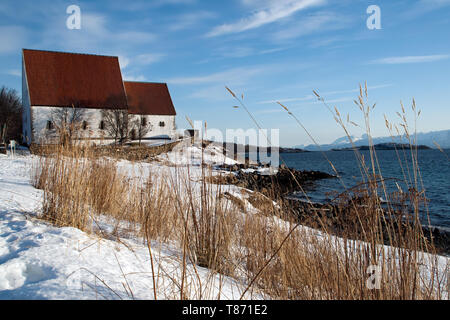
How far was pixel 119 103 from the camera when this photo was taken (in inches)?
1166

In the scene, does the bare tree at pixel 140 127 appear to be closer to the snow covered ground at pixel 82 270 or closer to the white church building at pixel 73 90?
the white church building at pixel 73 90

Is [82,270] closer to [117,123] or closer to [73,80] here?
[117,123]

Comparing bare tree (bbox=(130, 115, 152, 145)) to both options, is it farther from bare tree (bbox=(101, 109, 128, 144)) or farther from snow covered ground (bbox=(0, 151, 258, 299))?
snow covered ground (bbox=(0, 151, 258, 299))

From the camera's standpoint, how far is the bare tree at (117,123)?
27656 millimetres

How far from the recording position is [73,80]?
29.1 meters

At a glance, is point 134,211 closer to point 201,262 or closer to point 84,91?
point 201,262

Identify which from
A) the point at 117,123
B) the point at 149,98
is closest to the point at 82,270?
the point at 117,123

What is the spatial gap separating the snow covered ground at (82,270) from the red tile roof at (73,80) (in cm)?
2853

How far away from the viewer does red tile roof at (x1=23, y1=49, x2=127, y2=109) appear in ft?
91.6

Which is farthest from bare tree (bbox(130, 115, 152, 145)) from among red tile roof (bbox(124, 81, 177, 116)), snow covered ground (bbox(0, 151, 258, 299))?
snow covered ground (bbox(0, 151, 258, 299))

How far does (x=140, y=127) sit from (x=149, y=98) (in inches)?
262

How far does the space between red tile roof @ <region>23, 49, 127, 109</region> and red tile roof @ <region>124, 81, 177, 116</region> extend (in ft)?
12.7
